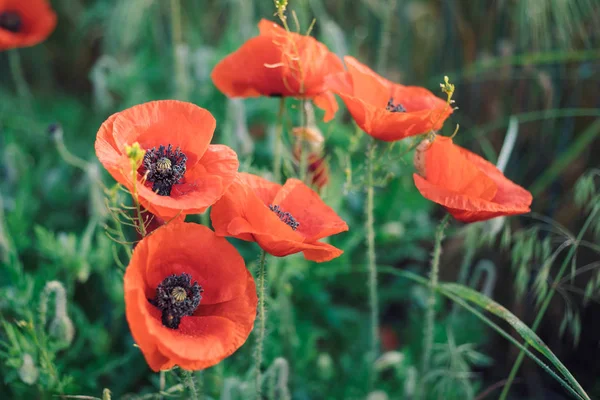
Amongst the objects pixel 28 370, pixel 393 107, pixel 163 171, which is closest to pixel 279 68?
pixel 393 107

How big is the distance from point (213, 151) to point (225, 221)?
14 centimetres

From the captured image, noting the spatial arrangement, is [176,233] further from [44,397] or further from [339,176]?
[339,176]

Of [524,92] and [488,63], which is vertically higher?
[488,63]

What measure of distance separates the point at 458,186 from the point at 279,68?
0.41 metres

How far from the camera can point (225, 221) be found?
36.9 inches

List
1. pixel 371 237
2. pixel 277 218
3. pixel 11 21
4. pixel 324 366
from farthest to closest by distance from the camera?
pixel 11 21 < pixel 324 366 < pixel 371 237 < pixel 277 218

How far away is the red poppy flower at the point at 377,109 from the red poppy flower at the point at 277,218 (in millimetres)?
167

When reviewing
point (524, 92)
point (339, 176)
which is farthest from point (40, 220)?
point (524, 92)

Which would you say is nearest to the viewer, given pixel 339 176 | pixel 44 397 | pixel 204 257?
pixel 204 257

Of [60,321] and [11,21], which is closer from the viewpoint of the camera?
[60,321]

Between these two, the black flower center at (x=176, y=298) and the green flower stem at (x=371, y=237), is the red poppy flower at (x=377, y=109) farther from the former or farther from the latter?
the black flower center at (x=176, y=298)

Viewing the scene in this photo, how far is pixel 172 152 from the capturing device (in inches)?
39.7

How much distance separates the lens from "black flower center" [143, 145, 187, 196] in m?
0.97

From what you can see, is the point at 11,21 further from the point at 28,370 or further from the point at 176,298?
the point at 176,298
